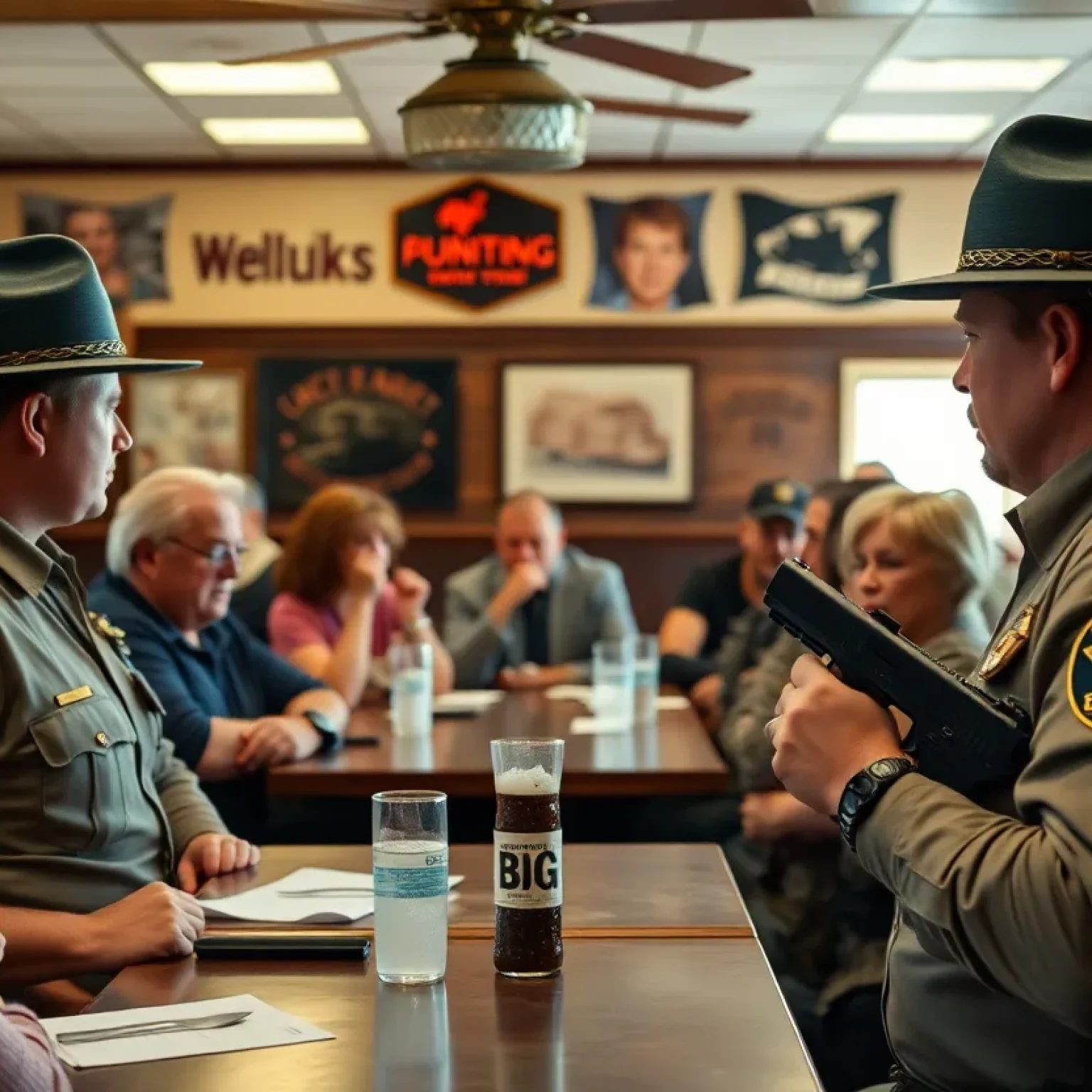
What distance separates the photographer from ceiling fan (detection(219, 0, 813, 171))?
3139mm

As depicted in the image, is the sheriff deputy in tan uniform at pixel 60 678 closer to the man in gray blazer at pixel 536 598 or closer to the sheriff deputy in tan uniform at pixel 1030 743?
the sheriff deputy in tan uniform at pixel 1030 743

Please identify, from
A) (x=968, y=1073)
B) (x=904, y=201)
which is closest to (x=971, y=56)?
(x=904, y=201)

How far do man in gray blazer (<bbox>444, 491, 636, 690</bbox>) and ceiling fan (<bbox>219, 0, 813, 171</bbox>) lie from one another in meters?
2.12

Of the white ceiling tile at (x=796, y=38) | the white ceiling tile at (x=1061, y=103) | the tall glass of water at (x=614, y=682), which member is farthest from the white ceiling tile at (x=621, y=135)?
the tall glass of water at (x=614, y=682)

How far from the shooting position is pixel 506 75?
3.17 m

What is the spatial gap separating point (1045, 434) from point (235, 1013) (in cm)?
97

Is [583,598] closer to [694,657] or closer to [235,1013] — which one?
[694,657]

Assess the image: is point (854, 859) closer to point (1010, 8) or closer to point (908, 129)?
point (1010, 8)

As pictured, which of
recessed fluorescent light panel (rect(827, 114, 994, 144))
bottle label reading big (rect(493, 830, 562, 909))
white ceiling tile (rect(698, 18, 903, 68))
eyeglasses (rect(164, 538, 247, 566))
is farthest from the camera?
recessed fluorescent light panel (rect(827, 114, 994, 144))

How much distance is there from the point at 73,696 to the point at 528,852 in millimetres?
748

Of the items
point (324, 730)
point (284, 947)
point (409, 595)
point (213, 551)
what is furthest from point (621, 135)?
point (284, 947)

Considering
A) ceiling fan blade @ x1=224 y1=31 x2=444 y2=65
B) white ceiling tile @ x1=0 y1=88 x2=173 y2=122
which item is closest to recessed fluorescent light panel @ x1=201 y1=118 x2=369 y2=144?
white ceiling tile @ x1=0 y1=88 x2=173 y2=122

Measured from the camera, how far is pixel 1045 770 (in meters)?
1.26

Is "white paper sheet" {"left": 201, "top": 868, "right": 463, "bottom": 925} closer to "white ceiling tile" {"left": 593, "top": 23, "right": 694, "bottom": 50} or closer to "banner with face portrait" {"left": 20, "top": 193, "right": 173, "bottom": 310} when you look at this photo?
"white ceiling tile" {"left": 593, "top": 23, "right": 694, "bottom": 50}
